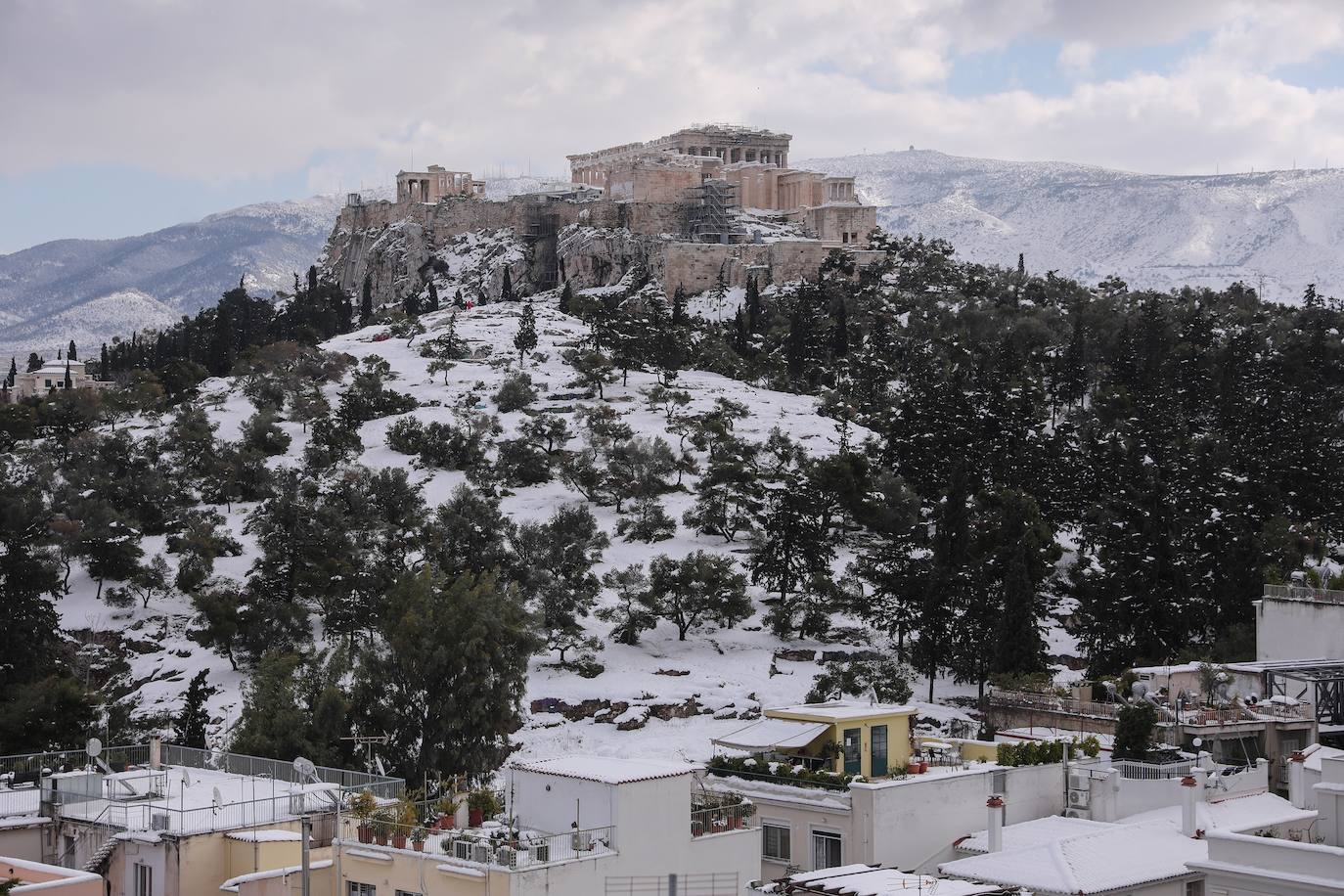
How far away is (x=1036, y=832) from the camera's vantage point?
2495 cm

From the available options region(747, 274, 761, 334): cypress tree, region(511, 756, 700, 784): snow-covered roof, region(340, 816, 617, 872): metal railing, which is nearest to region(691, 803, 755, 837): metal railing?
region(511, 756, 700, 784): snow-covered roof

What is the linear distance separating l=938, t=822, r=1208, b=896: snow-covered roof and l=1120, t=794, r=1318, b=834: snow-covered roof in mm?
635

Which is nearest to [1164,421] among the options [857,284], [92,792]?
[857,284]

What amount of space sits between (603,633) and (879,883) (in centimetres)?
4279

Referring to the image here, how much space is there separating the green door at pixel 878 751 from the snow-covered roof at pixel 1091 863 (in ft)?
12.3

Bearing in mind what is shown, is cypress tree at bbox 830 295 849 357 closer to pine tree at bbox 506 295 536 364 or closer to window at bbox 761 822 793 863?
pine tree at bbox 506 295 536 364

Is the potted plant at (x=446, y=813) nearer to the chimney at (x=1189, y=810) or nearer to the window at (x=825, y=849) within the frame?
the window at (x=825, y=849)

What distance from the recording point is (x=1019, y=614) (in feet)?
169

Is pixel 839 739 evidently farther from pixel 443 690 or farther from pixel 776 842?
pixel 443 690

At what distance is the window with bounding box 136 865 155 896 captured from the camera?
20953 mm

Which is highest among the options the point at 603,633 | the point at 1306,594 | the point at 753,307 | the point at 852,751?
the point at 753,307

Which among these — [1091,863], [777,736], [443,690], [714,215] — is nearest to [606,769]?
[1091,863]

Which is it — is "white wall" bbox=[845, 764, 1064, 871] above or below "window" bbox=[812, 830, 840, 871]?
above

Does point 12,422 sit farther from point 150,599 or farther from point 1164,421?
point 1164,421
